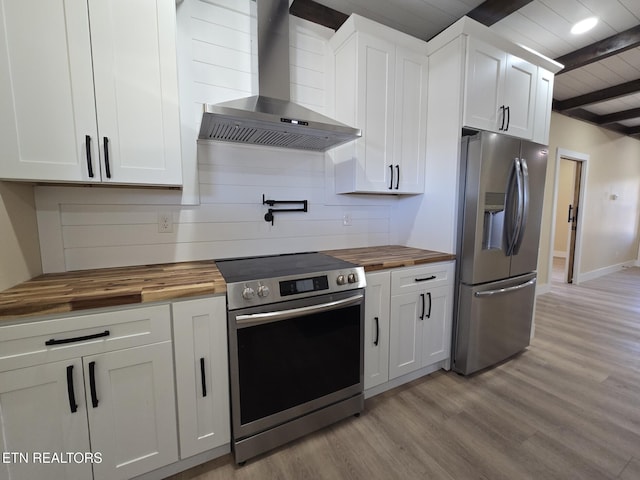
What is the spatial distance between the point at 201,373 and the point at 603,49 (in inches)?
171

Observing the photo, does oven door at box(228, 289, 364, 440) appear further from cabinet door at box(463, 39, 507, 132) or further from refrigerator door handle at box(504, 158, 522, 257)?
cabinet door at box(463, 39, 507, 132)

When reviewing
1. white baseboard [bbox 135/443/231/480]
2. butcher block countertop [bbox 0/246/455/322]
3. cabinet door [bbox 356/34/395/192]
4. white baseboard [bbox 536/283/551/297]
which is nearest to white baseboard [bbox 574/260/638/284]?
white baseboard [bbox 536/283/551/297]

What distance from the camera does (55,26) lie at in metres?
1.23

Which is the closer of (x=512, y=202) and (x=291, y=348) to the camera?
(x=291, y=348)

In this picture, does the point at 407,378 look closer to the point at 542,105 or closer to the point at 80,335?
the point at 80,335

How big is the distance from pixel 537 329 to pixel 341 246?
2518 mm

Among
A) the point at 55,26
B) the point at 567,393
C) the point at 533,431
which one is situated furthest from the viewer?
the point at 567,393

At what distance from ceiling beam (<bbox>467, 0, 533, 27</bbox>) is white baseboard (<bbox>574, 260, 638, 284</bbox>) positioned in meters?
4.77

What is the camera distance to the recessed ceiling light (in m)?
2.37

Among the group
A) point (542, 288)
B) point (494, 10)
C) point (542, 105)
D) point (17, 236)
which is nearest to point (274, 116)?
point (17, 236)

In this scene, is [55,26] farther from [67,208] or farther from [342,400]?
[342,400]

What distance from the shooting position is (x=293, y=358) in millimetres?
1545

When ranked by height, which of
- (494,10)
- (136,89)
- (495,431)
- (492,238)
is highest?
(494,10)

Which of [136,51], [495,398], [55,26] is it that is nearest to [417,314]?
[495,398]
